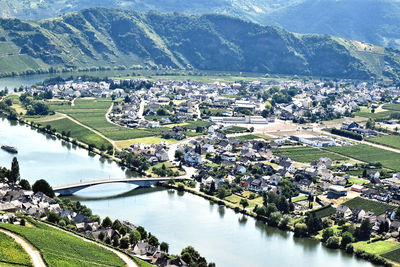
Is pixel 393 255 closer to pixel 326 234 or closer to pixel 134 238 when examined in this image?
pixel 326 234

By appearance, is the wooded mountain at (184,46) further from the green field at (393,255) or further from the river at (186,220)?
the green field at (393,255)

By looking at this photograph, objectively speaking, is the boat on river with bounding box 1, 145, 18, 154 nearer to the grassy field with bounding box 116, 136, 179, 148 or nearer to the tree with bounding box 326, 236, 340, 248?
the grassy field with bounding box 116, 136, 179, 148

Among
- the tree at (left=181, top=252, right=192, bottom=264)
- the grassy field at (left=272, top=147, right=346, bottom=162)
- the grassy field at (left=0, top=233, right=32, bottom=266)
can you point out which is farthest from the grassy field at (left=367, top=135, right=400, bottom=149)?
the grassy field at (left=0, top=233, right=32, bottom=266)

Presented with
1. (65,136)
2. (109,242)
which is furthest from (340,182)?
(65,136)

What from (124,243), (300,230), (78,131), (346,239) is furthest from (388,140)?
(124,243)

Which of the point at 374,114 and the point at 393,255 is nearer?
the point at 393,255

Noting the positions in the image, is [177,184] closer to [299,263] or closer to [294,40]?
[299,263]
